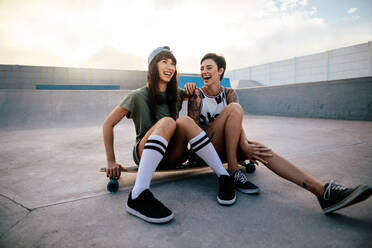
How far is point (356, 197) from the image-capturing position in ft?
3.73

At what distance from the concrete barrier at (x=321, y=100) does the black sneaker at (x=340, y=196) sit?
6569 millimetres

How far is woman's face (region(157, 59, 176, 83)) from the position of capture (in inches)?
72.0

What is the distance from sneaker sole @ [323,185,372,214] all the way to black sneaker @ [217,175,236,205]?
1.82 ft

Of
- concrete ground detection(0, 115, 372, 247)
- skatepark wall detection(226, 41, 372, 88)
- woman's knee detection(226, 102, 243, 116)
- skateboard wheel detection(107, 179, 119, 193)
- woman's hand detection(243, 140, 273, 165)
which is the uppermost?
skatepark wall detection(226, 41, 372, 88)

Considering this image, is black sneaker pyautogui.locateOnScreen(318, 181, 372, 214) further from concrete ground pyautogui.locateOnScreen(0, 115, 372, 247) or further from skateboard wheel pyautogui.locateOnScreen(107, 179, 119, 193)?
skateboard wheel pyautogui.locateOnScreen(107, 179, 119, 193)

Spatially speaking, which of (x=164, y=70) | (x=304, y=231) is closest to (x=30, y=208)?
(x=164, y=70)

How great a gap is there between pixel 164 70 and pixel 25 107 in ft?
24.6

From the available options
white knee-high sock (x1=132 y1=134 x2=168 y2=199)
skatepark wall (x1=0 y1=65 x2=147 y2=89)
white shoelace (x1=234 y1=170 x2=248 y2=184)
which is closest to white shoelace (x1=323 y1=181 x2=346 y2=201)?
white shoelace (x1=234 y1=170 x2=248 y2=184)

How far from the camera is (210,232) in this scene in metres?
1.10

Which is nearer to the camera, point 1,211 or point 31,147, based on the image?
point 1,211

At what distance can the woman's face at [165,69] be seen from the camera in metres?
1.83

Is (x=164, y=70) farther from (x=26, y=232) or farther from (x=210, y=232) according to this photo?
(x=26, y=232)

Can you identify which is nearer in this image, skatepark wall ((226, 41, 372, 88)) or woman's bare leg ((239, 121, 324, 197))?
woman's bare leg ((239, 121, 324, 197))

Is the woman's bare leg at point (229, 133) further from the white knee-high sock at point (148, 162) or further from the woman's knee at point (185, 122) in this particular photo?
the white knee-high sock at point (148, 162)
